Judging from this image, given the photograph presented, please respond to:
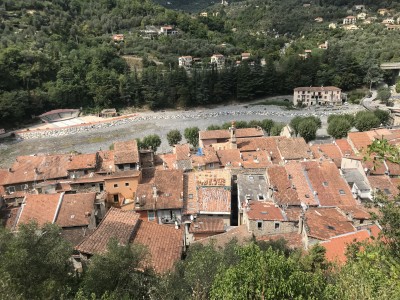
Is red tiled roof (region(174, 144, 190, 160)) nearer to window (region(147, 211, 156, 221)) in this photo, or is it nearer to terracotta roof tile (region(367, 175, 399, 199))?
window (region(147, 211, 156, 221))

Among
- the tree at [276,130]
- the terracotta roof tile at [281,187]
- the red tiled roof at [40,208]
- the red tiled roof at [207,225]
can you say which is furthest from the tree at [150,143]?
the red tiled roof at [207,225]

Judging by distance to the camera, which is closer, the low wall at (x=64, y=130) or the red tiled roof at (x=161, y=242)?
the red tiled roof at (x=161, y=242)

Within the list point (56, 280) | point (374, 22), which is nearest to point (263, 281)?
point (56, 280)

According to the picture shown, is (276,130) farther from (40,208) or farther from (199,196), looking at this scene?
(40,208)

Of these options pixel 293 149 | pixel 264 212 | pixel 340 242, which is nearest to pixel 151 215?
pixel 264 212

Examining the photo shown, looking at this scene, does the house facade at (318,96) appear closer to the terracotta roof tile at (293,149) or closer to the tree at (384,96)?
the tree at (384,96)

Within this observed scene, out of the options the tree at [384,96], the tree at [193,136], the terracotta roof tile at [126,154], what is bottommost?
the tree at [384,96]
